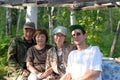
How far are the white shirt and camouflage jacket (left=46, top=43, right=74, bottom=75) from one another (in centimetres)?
55

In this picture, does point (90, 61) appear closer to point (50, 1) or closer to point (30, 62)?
point (30, 62)

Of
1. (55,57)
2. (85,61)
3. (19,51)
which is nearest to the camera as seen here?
(85,61)

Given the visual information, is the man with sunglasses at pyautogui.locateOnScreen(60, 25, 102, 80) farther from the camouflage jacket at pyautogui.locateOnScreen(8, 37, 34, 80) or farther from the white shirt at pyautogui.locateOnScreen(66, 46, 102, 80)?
the camouflage jacket at pyautogui.locateOnScreen(8, 37, 34, 80)

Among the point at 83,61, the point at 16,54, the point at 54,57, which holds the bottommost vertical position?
the point at 16,54

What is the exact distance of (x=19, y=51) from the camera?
5551 millimetres

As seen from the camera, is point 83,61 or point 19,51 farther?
point 19,51

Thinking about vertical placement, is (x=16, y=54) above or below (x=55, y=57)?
below

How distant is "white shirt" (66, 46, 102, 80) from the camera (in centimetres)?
399

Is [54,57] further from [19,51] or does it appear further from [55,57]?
[19,51]

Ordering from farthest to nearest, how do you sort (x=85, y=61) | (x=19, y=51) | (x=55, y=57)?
(x=19, y=51) → (x=55, y=57) → (x=85, y=61)

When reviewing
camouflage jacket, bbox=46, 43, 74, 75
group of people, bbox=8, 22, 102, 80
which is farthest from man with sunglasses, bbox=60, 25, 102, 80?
camouflage jacket, bbox=46, 43, 74, 75

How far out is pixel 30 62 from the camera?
17.2 feet

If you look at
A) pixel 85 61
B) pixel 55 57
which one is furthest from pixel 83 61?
pixel 55 57

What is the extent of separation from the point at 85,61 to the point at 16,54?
6.02ft
